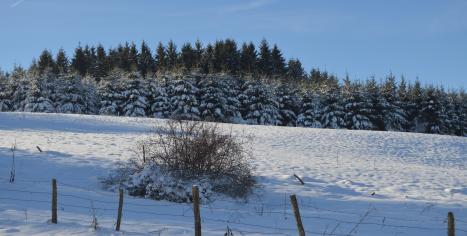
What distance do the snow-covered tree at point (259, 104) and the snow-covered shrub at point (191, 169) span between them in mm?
36503

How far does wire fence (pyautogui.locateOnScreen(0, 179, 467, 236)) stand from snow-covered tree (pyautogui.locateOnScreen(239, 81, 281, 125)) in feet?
125

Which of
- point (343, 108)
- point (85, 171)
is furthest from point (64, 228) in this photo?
point (343, 108)

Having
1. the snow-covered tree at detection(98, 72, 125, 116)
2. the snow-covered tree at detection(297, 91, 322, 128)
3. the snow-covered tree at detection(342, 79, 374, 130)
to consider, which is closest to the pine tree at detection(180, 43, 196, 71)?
the snow-covered tree at detection(98, 72, 125, 116)

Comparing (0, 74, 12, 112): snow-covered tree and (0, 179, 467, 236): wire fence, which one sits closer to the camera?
(0, 179, 467, 236): wire fence

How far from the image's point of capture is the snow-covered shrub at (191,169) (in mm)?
15180

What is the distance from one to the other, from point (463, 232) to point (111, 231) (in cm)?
840

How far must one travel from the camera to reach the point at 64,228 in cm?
927

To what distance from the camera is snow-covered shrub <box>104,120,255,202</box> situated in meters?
15.2

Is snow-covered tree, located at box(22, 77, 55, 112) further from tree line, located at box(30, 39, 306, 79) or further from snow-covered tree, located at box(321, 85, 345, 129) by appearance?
snow-covered tree, located at box(321, 85, 345, 129)

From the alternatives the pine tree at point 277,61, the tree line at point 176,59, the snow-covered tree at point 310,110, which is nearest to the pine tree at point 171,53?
the tree line at point 176,59

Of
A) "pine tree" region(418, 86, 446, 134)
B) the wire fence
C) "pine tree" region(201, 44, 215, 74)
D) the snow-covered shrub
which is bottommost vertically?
the wire fence

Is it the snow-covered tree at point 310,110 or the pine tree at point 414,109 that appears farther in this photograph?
the pine tree at point 414,109

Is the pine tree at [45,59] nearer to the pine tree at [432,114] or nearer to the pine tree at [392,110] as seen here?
the pine tree at [392,110]

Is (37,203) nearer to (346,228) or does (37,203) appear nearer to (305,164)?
(346,228)
